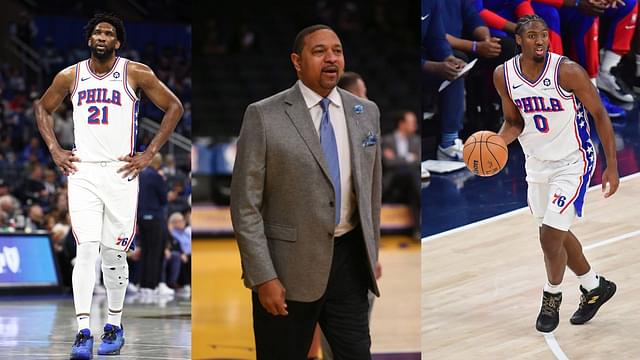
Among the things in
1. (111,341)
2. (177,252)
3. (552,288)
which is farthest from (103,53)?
(177,252)

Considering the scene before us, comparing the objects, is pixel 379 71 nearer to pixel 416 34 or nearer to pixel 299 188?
pixel 416 34

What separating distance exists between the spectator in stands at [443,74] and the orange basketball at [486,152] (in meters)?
0.13

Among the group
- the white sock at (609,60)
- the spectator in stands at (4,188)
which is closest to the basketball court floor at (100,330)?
the white sock at (609,60)

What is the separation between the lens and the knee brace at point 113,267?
566cm

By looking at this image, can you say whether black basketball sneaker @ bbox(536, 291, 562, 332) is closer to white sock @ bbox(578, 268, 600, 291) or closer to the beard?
white sock @ bbox(578, 268, 600, 291)

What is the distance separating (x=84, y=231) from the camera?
557 cm

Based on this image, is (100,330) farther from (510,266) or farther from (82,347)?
(510,266)

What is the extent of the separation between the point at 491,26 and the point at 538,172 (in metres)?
0.87

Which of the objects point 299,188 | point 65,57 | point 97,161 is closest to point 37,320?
point 97,161

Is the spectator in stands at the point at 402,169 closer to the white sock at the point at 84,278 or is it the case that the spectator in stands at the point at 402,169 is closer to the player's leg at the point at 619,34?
the player's leg at the point at 619,34

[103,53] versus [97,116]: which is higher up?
[103,53]

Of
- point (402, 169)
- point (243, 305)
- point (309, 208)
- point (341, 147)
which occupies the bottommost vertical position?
point (402, 169)

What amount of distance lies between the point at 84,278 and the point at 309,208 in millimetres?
1958

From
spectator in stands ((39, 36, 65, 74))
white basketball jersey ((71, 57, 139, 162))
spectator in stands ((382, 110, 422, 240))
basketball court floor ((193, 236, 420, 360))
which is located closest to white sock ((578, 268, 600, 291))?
basketball court floor ((193, 236, 420, 360))
